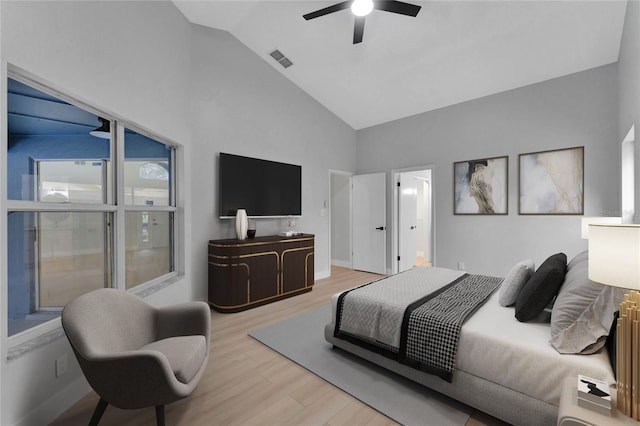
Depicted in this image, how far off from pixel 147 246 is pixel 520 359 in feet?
10.4

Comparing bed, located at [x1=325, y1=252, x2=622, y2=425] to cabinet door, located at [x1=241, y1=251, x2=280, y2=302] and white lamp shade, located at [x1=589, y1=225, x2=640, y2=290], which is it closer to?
white lamp shade, located at [x1=589, y1=225, x2=640, y2=290]

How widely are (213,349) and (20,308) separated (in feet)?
4.54

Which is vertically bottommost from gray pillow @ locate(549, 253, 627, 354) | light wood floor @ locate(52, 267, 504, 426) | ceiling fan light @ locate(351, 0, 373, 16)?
light wood floor @ locate(52, 267, 504, 426)

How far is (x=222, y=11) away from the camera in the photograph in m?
3.28

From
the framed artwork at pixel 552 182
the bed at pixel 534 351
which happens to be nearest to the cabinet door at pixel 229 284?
the bed at pixel 534 351

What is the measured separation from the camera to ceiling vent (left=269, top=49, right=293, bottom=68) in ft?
13.3

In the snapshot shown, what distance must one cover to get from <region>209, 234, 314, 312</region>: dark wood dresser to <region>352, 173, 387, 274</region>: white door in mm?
1865

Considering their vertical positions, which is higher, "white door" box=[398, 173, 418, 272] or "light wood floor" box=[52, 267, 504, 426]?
"white door" box=[398, 173, 418, 272]

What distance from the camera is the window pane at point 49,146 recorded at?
1528mm

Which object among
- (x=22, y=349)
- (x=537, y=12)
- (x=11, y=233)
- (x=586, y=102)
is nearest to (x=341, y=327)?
(x=22, y=349)

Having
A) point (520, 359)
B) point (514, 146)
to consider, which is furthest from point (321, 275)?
point (520, 359)

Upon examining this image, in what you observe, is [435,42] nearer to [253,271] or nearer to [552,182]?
[552,182]

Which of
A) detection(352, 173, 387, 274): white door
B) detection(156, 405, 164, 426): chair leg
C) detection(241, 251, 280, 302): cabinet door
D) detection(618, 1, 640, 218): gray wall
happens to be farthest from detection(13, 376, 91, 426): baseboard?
detection(352, 173, 387, 274): white door

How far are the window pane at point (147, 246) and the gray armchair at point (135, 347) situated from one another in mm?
751
